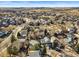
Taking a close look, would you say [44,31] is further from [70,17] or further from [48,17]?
[70,17]

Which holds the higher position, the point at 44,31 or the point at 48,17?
the point at 48,17

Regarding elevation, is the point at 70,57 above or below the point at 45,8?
below

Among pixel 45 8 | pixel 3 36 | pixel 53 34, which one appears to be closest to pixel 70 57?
pixel 53 34

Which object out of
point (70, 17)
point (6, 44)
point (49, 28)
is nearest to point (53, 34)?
point (49, 28)

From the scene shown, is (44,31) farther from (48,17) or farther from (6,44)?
(6,44)

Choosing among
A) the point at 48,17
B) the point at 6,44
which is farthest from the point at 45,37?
the point at 6,44

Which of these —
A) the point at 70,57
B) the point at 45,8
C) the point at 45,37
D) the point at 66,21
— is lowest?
the point at 70,57

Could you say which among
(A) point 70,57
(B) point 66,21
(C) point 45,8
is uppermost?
(C) point 45,8
